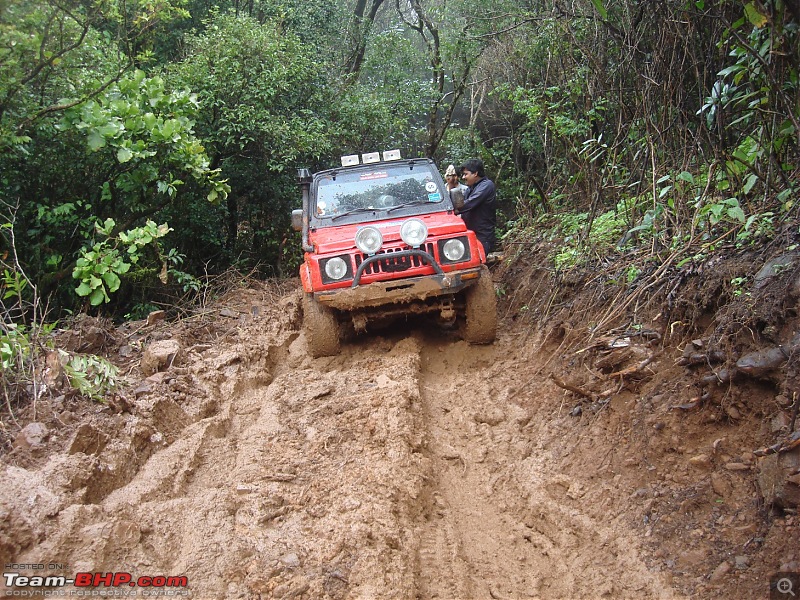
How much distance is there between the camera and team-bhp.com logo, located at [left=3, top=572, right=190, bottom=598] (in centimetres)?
236

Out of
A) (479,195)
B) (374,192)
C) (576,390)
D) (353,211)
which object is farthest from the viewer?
(479,195)

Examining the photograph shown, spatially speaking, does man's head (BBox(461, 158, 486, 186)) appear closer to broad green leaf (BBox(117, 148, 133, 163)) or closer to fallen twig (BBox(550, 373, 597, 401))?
broad green leaf (BBox(117, 148, 133, 163))

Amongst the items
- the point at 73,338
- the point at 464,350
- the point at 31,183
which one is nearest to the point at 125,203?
the point at 31,183

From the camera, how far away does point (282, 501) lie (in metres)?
3.10

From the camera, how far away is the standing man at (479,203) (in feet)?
22.3

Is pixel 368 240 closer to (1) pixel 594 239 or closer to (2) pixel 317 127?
(1) pixel 594 239

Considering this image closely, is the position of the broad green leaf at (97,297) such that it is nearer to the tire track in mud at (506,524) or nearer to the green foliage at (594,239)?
the tire track in mud at (506,524)

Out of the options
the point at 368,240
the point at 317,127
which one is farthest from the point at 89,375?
the point at 317,127

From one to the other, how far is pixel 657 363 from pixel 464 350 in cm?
226

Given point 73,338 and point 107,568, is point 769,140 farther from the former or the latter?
point 73,338

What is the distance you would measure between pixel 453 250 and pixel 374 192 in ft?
3.84

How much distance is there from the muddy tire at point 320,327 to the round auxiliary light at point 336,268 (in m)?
0.34

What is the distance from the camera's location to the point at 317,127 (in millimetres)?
9297

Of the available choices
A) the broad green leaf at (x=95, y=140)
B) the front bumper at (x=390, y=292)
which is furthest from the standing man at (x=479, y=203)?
the broad green leaf at (x=95, y=140)
